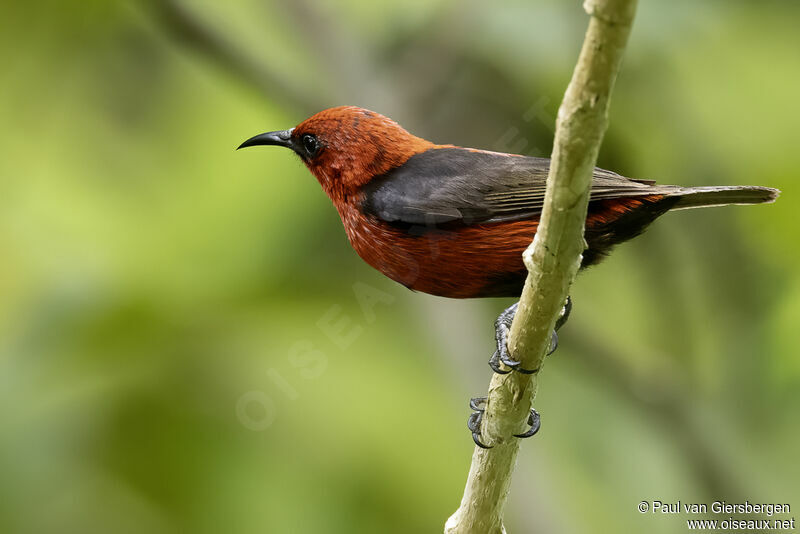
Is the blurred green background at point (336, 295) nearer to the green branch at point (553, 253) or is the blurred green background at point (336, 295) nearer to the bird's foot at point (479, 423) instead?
the bird's foot at point (479, 423)

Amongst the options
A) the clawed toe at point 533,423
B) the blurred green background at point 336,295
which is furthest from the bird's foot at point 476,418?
the blurred green background at point 336,295

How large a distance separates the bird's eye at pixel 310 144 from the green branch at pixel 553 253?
143cm

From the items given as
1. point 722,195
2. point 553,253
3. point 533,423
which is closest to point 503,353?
point 553,253

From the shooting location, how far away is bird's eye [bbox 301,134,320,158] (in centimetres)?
387

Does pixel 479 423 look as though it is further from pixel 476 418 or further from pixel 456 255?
pixel 456 255

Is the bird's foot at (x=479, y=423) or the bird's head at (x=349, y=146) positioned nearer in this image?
the bird's foot at (x=479, y=423)

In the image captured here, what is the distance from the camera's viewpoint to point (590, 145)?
2094 mm

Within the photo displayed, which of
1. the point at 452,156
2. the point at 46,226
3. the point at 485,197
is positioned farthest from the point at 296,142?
the point at 46,226

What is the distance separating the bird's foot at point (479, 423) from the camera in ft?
9.91

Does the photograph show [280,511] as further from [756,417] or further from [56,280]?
[756,417]

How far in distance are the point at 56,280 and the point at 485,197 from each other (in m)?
2.31

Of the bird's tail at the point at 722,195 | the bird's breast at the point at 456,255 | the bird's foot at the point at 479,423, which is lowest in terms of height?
the bird's foot at the point at 479,423

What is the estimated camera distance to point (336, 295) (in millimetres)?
5223

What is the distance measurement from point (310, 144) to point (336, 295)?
1.49 m
